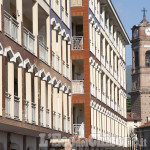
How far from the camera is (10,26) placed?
25.1m

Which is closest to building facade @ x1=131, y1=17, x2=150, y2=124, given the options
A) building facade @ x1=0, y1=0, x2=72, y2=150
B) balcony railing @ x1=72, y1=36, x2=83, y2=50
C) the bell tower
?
the bell tower

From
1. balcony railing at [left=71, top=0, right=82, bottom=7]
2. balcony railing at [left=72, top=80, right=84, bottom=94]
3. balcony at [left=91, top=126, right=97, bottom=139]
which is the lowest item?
balcony at [left=91, top=126, right=97, bottom=139]

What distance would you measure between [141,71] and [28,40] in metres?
126

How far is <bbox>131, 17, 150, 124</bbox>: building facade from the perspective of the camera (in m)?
149

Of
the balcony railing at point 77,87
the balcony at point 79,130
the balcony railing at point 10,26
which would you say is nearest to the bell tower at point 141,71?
the balcony at point 79,130

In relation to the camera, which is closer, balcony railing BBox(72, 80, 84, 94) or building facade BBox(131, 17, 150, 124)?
balcony railing BBox(72, 80, 84, 94)

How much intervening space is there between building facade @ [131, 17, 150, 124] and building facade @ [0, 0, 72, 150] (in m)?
110

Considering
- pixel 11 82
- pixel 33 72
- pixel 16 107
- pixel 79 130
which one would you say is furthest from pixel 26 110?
pixel 79 130

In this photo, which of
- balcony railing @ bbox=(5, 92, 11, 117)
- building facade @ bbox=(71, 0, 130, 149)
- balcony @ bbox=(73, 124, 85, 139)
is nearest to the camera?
balcony railing @ bbox=(5, 92, 11, 117)

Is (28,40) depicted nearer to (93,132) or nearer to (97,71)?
(93,132)

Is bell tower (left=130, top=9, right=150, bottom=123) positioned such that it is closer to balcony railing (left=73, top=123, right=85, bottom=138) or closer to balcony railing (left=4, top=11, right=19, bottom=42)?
balcony railing (left=73, top=123, right=85, bottom=138)

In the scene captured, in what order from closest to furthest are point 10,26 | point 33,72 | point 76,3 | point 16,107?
point 10,26 → point 16,107 → point 33,72 → point 76,3

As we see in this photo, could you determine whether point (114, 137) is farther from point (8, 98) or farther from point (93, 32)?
point (8, 98)

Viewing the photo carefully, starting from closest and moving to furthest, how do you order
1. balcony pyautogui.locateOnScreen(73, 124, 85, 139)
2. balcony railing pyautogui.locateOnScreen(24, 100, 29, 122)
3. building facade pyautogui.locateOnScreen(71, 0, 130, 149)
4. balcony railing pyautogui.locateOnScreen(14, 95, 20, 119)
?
balcony railing pyautogui.locateOnScreen(14, 95, 20, 119)
balcony railing pyautogui.locateOnScreen(24, 100, 29, 122)
balcony pyautogui.locateOnScreen(73, 124, 85, 139)
building facade pyautogui.locateOnScreen(71, 0, 130, 149)
